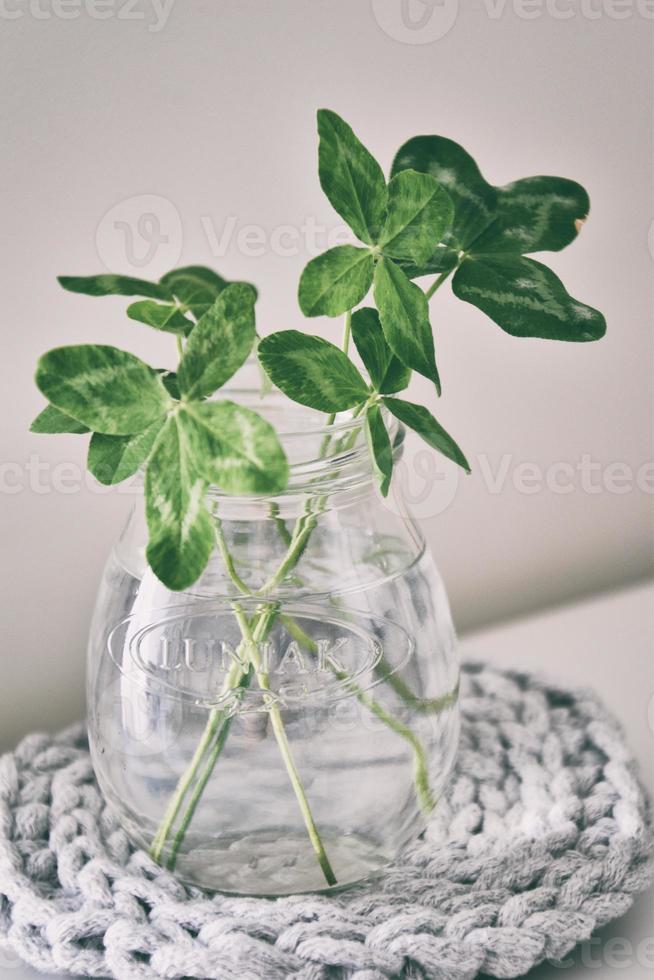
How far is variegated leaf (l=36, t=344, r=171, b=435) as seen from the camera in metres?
0.36

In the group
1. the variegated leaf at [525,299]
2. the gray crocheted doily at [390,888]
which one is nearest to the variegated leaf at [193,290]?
the variegated leaf at [525,299]

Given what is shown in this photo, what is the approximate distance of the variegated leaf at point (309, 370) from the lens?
1.26ft

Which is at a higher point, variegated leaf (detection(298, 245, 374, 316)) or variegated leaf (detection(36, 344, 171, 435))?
variegated leaf (detection(298, 245, 374, 316))

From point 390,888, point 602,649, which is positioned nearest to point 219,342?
point 390,888

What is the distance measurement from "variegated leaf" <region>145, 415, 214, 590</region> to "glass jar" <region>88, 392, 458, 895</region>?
0.06 m

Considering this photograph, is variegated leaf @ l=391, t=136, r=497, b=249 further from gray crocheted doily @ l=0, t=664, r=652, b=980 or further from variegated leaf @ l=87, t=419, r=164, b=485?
gray crocheted doily @ l=0, t=664, r=652, b=980

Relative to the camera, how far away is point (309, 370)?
1.28ft

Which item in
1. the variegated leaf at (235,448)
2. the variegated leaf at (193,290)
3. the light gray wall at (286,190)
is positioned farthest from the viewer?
the light gray wall at (286,190)

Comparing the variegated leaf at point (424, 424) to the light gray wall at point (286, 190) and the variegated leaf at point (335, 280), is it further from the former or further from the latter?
the light gray wall at point (286, 190)

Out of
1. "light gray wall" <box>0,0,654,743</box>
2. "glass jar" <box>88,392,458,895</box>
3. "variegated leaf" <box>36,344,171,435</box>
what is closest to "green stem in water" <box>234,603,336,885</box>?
"glass jar" <box>88,392,458,895</box>

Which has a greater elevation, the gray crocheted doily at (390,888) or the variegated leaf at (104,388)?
the variegated leaf at (104,388)

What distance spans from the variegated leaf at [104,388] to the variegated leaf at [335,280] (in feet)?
0.21

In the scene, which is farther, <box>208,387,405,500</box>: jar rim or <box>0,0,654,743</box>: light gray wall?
<box>0,0,654,743</box>: light gray wall

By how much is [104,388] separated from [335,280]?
0.09 m
